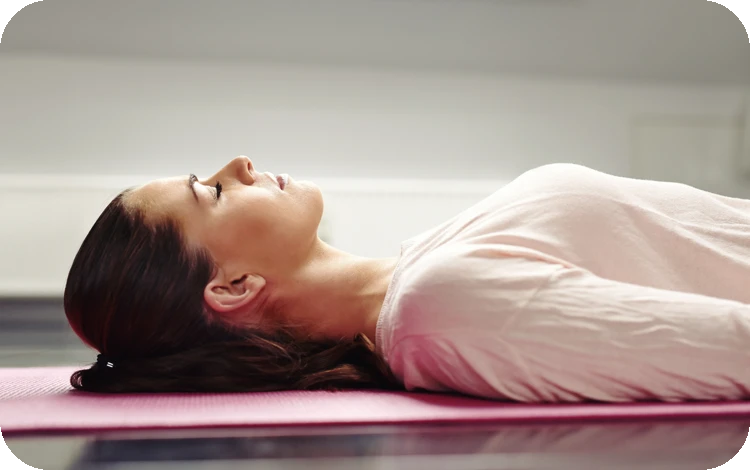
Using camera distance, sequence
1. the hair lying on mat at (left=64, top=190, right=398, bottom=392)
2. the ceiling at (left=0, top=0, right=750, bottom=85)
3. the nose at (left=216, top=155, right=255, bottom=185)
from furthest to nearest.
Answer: the ceiling at (left=0, top=0, right=750, bottom=85) → the nose at (left=216, top=155, right=255, bottom=185) → the hair lying on mat at (left=64, top=190, right=398, bottom=392)

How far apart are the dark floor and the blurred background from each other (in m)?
1.69

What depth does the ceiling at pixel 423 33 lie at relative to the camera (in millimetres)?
2566

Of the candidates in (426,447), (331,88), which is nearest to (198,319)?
(426,447)

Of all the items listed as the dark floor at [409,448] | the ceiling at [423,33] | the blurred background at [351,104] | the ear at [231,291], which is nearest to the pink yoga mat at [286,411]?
the dark floor at [409,448]

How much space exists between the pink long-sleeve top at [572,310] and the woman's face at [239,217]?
0.73 ft

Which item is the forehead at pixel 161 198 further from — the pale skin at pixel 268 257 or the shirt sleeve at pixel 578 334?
the shirt sleeve at pixel 578 334

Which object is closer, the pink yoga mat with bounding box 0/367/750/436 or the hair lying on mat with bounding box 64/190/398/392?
the pink yoga mat with bounding box 0/367/750/436

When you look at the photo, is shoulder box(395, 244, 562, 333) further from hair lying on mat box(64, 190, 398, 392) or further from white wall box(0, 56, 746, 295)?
white wall box(0, 56, 746, 295)

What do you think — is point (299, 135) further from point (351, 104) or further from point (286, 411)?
point (286, 411)

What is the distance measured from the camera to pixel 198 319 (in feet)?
3.92

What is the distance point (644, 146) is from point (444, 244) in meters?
2.01

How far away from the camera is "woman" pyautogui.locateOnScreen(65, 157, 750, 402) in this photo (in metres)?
0.95

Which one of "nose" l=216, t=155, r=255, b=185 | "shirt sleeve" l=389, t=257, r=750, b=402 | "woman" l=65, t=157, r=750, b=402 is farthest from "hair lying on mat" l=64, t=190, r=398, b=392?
→ "shirt sleeve" l=389, t=257, r=750, b=402

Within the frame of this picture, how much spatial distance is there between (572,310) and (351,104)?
1875 mm
